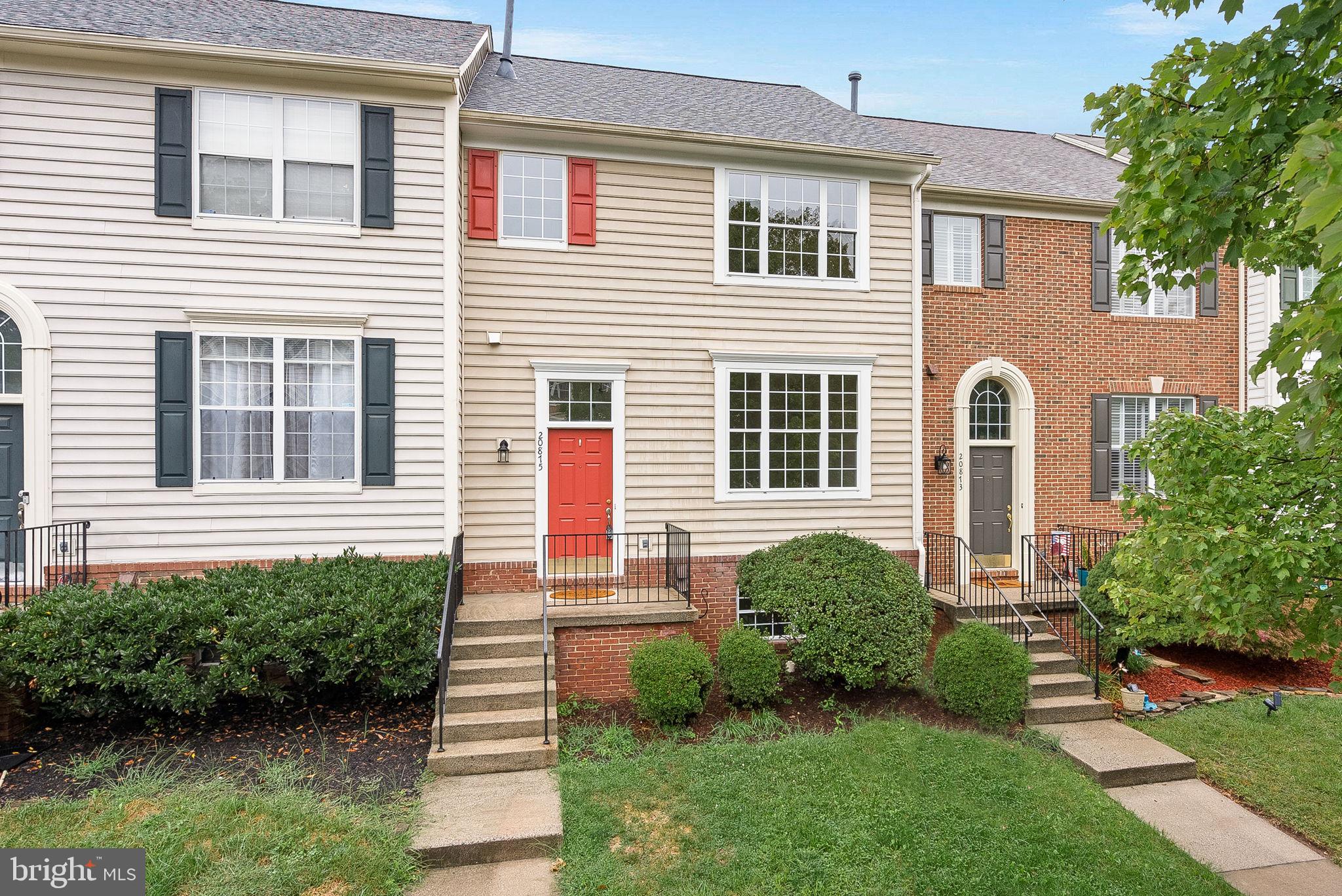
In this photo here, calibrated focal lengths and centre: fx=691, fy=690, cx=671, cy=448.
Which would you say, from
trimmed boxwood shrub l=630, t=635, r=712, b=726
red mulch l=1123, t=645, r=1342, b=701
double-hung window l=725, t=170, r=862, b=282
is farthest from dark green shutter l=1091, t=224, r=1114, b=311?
trimmed boxwood shrub l=630, t=635, r=712, b=726

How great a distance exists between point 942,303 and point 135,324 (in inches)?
406

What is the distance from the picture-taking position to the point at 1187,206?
360 cm

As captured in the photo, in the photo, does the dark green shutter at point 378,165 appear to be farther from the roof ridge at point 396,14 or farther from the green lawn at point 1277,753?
the green lawn at point 1277,753

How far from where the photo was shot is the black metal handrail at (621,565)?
8195 millimetres

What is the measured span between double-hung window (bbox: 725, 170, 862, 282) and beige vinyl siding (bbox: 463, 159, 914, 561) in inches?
11.2

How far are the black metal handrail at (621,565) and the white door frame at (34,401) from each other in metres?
5.05

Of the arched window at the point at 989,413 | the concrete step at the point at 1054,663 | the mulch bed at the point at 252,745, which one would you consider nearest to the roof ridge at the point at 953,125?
the arched window at the point at 989,413

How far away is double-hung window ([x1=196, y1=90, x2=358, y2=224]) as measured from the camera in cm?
740

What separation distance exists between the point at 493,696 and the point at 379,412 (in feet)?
11.2

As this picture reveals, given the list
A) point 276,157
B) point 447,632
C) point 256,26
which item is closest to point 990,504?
point 447,632

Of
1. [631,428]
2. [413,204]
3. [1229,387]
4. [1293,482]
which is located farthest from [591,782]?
[1229,387]

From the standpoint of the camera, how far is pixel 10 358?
710 cm

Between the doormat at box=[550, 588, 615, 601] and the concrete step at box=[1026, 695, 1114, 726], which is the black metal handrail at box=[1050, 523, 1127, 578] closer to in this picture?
the concrete step at box=[1026, 695, 1114, 726]

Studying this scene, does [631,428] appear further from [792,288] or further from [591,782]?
[591,782]
